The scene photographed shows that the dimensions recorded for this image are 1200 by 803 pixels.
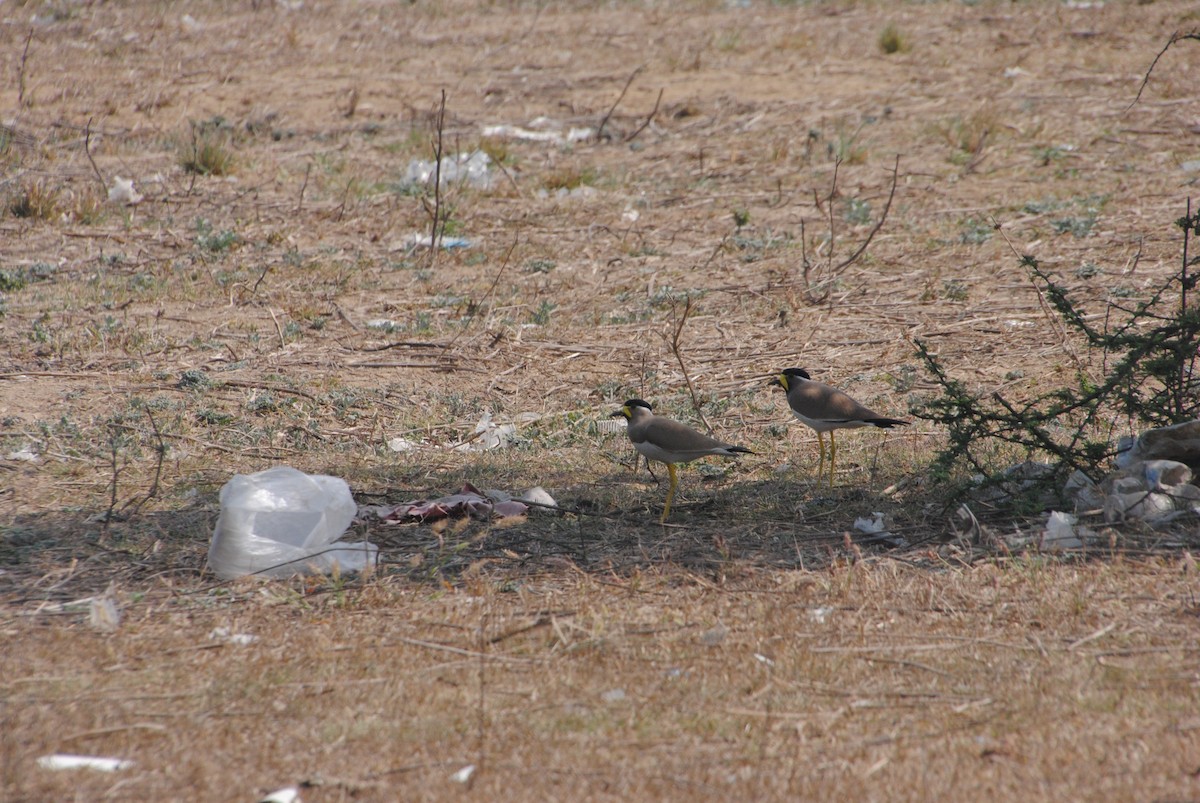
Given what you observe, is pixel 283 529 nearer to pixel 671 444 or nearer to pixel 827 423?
pixel 671 444

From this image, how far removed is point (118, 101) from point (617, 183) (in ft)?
25.8

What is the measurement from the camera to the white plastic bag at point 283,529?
4980 millimetres

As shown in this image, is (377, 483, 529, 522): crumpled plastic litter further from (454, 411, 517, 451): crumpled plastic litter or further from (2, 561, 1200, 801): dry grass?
(454, 411, 517, 451): crumpled plastic litter

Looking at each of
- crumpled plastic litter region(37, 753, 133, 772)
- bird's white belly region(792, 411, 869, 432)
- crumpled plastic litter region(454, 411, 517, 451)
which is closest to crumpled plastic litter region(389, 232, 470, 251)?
crumpled plastic litter region(454, 411, 517, 451)

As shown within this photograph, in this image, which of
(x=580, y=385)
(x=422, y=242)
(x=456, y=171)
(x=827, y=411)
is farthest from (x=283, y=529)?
(x=456, y=171)

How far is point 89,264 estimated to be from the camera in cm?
1066

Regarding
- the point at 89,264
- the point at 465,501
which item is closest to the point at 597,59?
the point at 89,264

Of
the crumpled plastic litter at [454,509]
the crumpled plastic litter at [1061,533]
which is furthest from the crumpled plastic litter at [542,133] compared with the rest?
the crumpled plastic litter at [1061,533]

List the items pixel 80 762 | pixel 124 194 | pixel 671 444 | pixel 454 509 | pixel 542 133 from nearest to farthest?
1. pixel 80 762
2. pixel 454 509
3. pixel 671 444
4. pixel 124 194
5. pixel 542 133

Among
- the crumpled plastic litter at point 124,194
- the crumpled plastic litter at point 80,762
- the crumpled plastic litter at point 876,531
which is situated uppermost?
the crumpled plastic litter at point 80,762

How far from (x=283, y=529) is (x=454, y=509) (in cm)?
98

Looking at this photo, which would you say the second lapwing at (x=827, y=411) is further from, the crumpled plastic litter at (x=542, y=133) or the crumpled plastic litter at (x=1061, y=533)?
the crumpled plastic litter at (x=542, y=133)

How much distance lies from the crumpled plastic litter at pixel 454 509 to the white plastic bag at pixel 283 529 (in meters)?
0.46

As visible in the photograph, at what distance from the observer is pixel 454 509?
5785 mm
